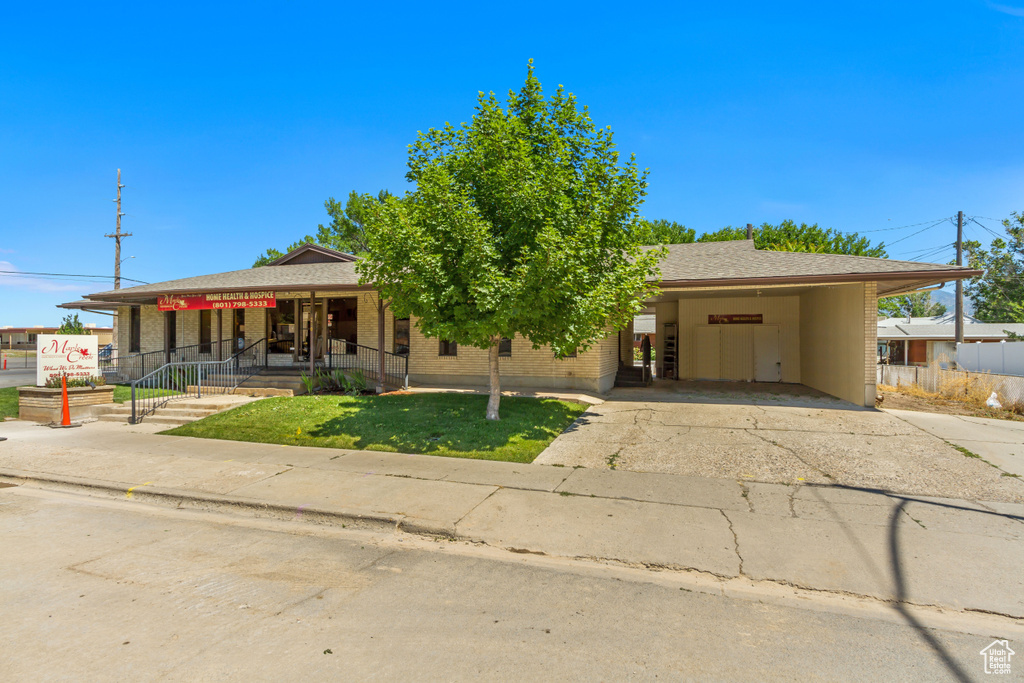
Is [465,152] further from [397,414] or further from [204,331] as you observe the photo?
[204,331]

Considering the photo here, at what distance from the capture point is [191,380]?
54.6 feet

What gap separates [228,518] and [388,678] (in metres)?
4.24

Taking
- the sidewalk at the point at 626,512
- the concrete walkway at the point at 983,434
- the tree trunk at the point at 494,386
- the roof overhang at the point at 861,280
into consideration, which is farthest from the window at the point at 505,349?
the concrete walkway at the point at 983,434

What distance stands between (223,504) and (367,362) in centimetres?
1042

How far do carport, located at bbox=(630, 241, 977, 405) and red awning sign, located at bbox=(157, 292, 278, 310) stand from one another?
11.8 m

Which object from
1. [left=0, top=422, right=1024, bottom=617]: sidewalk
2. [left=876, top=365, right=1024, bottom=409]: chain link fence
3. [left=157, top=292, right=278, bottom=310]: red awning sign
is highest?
[left=157, top=292, right=278, bottom=310]: red awning sign

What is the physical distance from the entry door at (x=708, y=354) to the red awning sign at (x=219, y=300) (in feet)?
52.2

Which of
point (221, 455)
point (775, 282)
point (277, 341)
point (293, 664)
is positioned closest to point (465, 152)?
point (221, 455)

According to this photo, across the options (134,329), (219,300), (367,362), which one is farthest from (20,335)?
(367,362)

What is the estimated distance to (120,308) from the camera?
21.4 m

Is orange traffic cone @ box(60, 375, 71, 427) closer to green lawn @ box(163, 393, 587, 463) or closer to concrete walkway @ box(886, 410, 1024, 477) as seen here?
green lawn @ box(163, 393, 587, 463)

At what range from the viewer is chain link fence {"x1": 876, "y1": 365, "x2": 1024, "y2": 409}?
12922 millimetres

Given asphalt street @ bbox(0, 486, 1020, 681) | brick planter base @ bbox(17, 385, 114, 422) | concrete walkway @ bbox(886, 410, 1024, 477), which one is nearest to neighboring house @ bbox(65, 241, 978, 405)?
concrete walkway @ bbox(886, 410, 1024, 477)

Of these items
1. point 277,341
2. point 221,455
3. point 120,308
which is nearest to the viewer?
point 221,455
